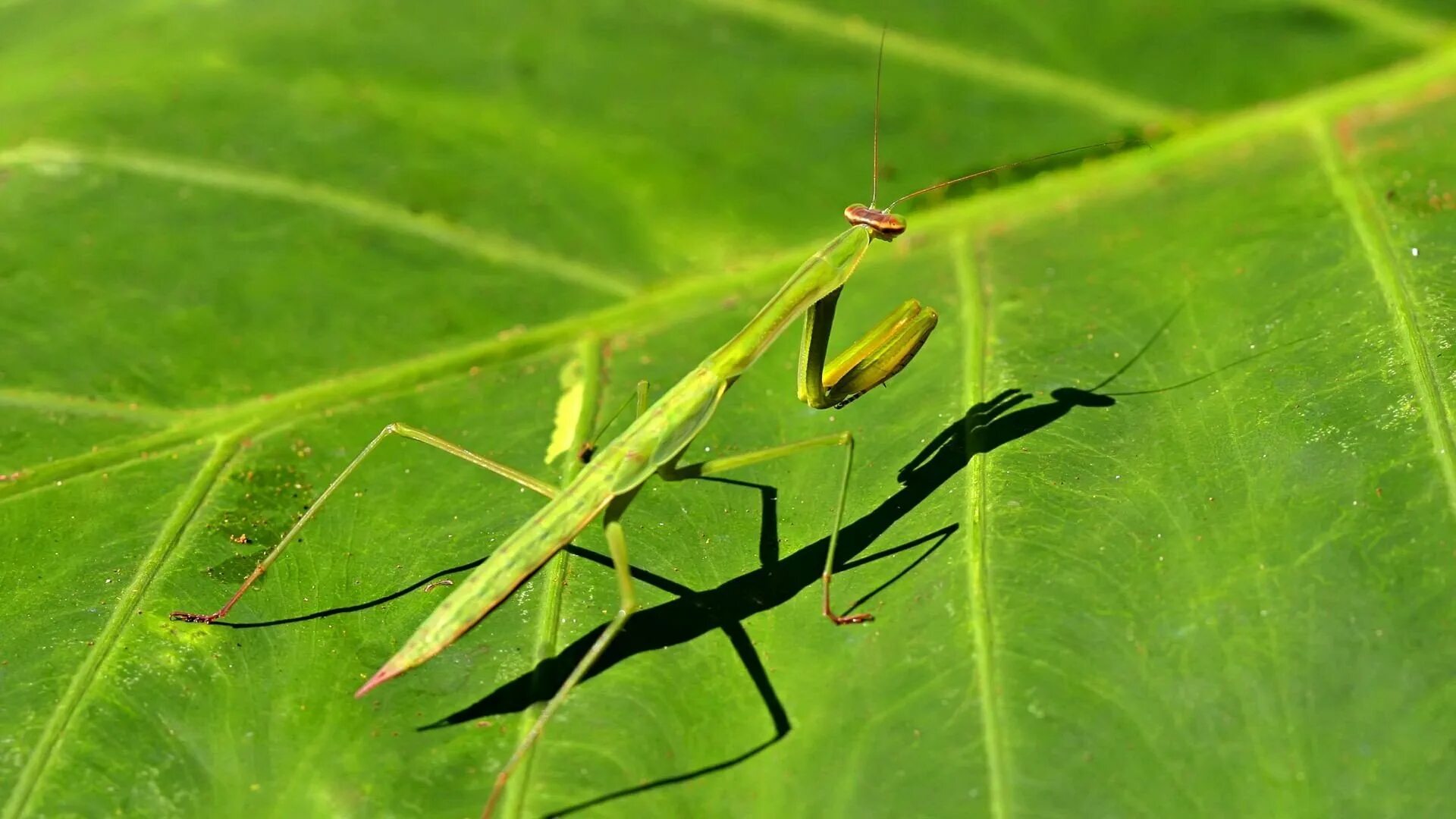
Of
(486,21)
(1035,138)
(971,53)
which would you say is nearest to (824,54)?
(971,53)

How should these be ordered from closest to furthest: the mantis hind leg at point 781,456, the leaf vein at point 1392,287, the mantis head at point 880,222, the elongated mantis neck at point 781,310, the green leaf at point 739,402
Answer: the green leaf at point 739,402
the leaf vein at point 1392,287
the mantis hind leg at point 781,456
the elongated mantis neck at point 781,310
the mantis head at point 880,222

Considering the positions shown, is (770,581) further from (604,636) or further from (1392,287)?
(1392,287)

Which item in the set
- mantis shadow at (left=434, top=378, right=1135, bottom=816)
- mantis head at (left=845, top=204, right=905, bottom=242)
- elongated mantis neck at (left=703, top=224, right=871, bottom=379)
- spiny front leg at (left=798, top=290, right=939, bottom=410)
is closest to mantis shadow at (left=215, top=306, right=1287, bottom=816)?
mantis shadow at (left=434, top=378, right=1135, bottom=816)

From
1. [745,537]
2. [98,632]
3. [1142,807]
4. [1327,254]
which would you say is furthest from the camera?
[1327,254]

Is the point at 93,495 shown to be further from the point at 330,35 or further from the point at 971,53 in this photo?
the point at 971,53

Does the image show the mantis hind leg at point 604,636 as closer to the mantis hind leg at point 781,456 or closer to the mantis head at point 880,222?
the mantis hind leg at point 781,456

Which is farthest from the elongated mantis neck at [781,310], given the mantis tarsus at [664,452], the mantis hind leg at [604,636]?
the mantis hind leg at [604,636]
